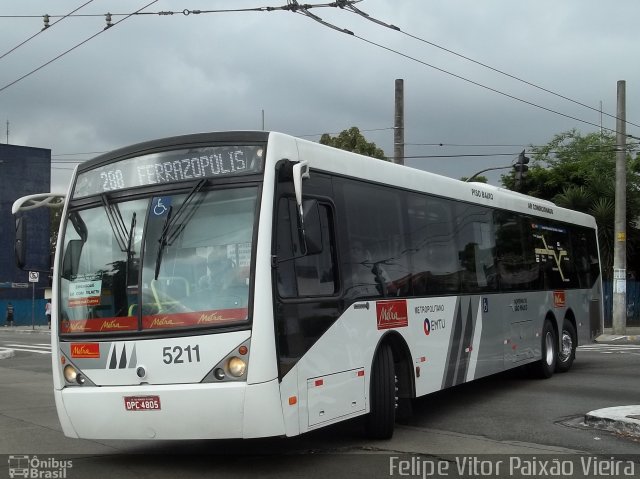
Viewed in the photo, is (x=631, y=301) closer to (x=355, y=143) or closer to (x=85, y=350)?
(x=355, y=143)

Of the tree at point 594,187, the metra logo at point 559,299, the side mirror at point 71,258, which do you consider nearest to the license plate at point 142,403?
the side mirror at point 71,258

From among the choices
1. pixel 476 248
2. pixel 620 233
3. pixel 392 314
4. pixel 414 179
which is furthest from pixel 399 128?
pixel 392 314

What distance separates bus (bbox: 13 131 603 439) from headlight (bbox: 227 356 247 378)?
0.5 inches

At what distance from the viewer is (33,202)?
9.45 m

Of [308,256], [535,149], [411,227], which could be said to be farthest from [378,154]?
[308,256]

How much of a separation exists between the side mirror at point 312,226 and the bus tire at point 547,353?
25.8 ft

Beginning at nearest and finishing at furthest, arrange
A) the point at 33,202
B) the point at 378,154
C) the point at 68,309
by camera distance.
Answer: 1. the point at 68,309
2. the point at 33,202
3. the point at 378,154

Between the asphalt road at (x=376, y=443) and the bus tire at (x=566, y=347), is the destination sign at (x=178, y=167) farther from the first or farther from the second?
the bus tire at (x=566, y=347)

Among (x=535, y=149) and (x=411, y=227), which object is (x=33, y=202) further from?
(x=535, y=149)

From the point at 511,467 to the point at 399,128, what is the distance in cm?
1619

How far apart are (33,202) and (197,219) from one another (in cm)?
296

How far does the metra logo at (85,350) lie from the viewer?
7684 millimetres

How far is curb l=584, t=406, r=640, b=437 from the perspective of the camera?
9219 millimetres

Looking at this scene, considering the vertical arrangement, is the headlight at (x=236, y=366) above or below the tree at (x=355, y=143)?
below
